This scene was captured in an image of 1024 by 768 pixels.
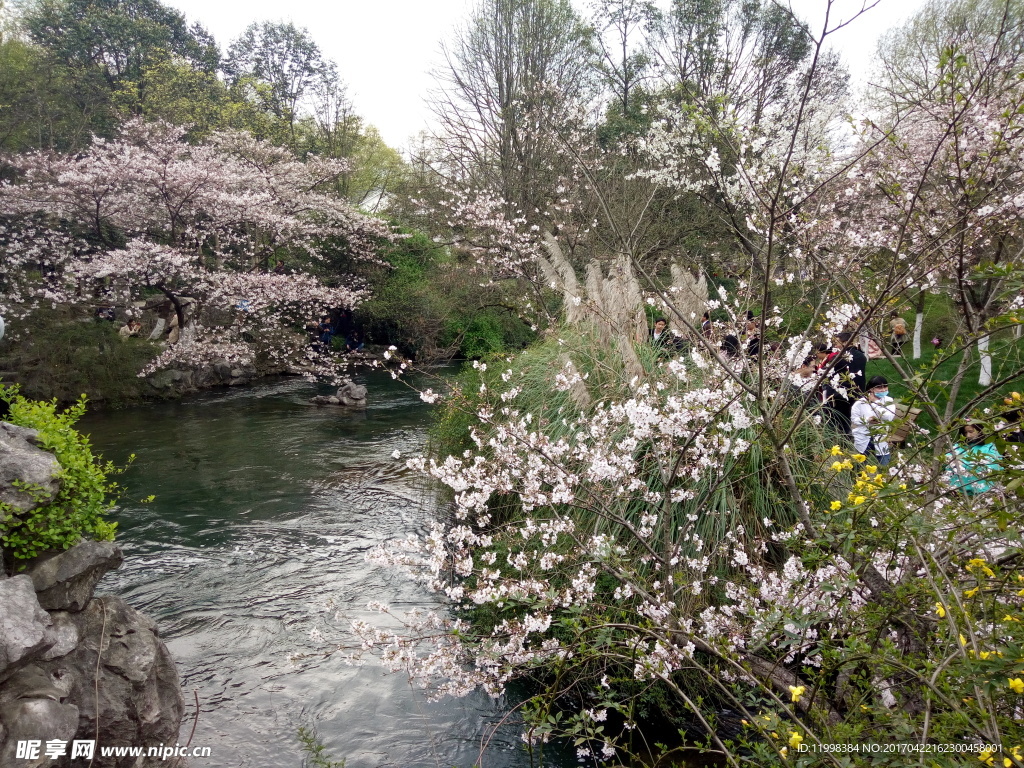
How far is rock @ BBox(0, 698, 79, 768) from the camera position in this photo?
261cm

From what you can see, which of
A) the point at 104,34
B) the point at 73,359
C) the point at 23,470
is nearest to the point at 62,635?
the point at 23,470

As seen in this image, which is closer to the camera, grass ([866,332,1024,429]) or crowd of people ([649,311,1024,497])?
crowd of people ([649,311,1024,497])

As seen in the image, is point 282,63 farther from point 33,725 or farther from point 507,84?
point 33,725

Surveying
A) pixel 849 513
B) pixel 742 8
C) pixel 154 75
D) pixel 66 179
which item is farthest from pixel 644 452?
pixel 154 75

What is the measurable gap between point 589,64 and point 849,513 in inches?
719

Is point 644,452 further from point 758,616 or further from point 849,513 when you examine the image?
point 849,513

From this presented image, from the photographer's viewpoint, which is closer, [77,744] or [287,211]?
[77,744]

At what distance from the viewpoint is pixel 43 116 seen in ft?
60.5

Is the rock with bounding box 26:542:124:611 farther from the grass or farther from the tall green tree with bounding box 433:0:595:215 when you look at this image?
the tall green tree with bounding box 433:0:595:215

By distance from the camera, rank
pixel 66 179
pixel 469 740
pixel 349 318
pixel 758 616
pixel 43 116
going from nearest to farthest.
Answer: pixel 758 616, pixel 469 740, pixel 66 179, pixel 43 116, pixel 349 318

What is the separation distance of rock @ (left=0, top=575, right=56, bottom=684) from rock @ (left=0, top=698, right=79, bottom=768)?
16 centimetres

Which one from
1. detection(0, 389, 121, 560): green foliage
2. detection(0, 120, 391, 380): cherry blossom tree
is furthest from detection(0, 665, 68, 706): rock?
detection(0, 120, 391, 380): cherry blossom tree

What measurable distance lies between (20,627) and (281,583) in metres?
3.12

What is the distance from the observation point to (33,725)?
271 centimetres
